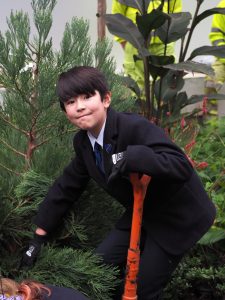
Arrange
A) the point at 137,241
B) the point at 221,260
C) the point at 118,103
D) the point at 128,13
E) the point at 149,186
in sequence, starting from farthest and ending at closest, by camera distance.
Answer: the point at 128,13
the point at 221,260
the point at 118,103
the point at 149,186
the point at 137,241

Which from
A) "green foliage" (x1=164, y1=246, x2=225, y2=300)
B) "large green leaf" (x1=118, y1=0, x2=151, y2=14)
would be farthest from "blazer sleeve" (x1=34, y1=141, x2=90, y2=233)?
"large green leaf" (x1=118, y1=0, x2=151, y2=14)

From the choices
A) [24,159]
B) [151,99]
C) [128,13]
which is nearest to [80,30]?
[24,159]

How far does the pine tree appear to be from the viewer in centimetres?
200

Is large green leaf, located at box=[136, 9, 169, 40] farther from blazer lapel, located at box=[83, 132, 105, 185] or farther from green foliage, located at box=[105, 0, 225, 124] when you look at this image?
blazer lapel, located at box=[83, 132, 105, 185]

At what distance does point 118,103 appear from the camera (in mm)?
2477

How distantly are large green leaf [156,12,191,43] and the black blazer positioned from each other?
5.83ft

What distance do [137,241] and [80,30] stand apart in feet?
3.15

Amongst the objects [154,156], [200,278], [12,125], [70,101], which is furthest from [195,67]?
[154,156]

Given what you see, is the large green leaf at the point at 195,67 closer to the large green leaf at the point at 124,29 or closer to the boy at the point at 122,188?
the large green leaf at the point at 124,29

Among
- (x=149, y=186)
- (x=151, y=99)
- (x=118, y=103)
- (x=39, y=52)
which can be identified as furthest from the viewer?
(x=151, y=99)

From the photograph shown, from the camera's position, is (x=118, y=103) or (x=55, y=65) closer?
(x=55, y=65)

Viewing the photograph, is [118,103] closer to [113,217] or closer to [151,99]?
[113,217]

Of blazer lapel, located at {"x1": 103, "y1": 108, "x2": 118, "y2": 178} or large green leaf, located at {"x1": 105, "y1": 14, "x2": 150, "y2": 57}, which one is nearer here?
blazer lapel, located at {"x1": 103, "y1": 108, "x2": 118, "y2": 178}

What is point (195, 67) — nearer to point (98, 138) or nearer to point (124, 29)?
point (124, 29)
